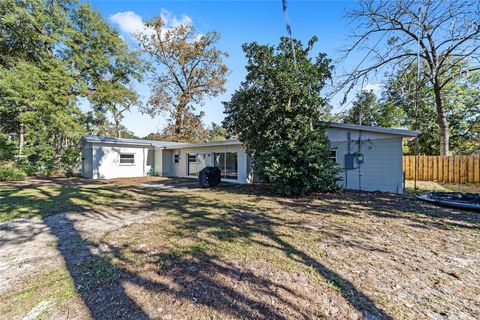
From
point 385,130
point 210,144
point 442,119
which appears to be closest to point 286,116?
point 385,130

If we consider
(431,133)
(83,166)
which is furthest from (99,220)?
(431,133)

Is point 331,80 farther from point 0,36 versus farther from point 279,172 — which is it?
point 0,36

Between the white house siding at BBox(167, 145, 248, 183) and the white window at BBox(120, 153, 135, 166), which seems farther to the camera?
the white window at BBox(120, 153, 135, 166)

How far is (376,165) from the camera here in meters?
9.70

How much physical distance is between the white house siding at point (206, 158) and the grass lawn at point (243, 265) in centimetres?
692

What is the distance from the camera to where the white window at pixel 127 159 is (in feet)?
54.4

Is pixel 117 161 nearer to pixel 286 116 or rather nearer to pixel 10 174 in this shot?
pixel 10 174

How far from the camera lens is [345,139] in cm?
1037

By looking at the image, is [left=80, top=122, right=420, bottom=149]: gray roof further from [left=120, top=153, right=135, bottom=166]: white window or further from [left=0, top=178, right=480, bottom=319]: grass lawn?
[left=0, top=178, right=480, bottom=319]: grass lawn

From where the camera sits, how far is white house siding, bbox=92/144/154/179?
50.4 feet

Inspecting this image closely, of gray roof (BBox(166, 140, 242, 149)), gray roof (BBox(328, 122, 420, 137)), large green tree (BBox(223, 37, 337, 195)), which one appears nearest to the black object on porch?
gray roof (BBox(166, 140, 242, 149))

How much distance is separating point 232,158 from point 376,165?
24.0 ft

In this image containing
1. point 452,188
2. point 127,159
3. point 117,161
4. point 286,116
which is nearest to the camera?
point 286,116

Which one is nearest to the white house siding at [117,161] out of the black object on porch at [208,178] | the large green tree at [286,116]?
the black object on porch at [208,178]
